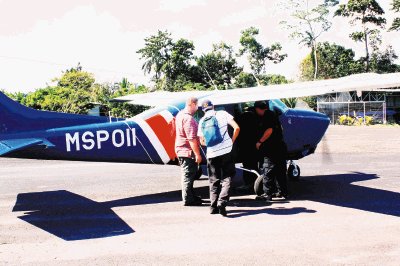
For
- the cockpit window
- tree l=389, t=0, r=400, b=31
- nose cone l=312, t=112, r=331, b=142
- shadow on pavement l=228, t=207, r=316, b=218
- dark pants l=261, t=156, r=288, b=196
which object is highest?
tree l=389, t=0, r=400, b=31

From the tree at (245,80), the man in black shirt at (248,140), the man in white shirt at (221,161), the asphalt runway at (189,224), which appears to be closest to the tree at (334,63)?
the tree at (245,80)

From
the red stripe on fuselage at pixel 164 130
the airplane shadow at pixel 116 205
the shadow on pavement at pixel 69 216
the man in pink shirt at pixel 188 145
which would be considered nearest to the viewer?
the shadow on pavement at pixel 69 216

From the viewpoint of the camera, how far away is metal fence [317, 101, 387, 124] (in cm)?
4442

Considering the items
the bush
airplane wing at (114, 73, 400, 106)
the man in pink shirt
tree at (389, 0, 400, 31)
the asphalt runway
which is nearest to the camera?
the asphalt runway

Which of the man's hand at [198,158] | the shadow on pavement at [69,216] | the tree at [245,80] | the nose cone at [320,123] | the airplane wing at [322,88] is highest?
the tree at [245,80]

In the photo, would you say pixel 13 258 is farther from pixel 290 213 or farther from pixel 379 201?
pixel 379 201

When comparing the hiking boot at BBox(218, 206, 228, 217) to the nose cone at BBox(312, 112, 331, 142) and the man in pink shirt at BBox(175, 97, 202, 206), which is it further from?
the nose cone at BBox(312, 112, 331, 142)

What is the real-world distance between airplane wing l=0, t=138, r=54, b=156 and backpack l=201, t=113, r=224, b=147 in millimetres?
2956

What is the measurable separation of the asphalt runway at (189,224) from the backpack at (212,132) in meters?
1.29

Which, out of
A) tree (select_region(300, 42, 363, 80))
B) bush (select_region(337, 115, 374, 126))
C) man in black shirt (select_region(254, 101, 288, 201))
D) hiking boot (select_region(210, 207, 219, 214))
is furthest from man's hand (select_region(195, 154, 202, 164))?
tree (select_region(300, 42, 363, 80))

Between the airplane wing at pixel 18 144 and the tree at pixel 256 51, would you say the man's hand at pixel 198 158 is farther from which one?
the tree at pixel 256 51

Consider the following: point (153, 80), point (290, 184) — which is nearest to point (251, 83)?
point (153, 80)

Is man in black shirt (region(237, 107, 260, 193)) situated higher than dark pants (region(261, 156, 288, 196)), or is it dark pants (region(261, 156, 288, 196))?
man in black shirt (region(237, 107, 260, 193))

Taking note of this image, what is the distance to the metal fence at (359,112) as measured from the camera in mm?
44416
